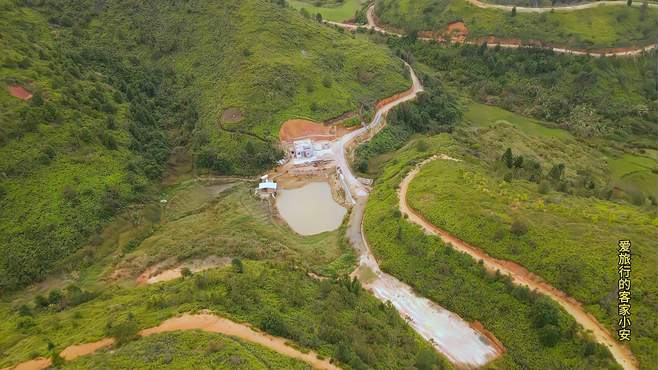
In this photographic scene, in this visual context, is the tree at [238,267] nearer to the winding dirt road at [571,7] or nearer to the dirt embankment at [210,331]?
the dirt embankment at [210,331]

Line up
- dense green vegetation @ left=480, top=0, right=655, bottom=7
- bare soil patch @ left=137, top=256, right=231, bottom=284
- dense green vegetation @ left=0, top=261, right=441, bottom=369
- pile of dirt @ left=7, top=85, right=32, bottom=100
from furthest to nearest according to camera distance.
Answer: dense green vegetation @ left=480, top=0, right=655, bottom=7, pile of dirt @ left=7, top=85, right=32, bottom=100, bare soil patch @ left=137, top=256, right=231, bottom=284, dense green vegetation @ left=0, top=261, right=441, bottom=369

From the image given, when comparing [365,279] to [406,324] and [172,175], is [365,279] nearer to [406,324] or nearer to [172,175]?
[406,324]

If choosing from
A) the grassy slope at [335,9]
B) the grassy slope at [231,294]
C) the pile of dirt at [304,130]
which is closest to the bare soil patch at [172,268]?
the grassy slope at [231,294]

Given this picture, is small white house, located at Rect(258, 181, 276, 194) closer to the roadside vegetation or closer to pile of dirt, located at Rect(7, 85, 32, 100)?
pile of dirt, located at Rect(7, 85, 32, 100)

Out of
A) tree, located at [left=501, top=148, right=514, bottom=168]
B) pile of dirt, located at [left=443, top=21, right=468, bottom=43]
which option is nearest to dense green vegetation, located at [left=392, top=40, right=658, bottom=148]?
pile of dirt, located at [left=443, top=21, right=468, bottom=43]

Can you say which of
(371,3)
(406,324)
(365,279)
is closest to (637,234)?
(406,324)
